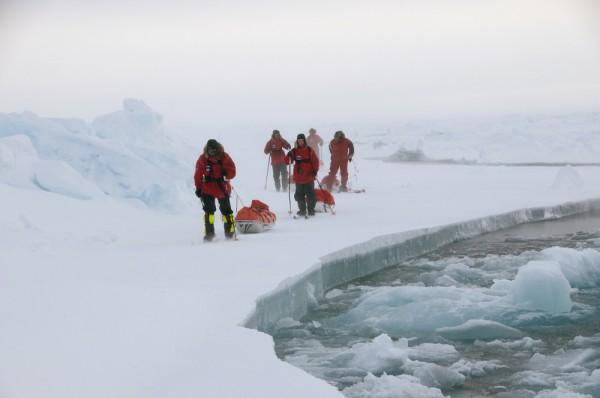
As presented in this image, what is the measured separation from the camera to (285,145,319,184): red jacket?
1352cm

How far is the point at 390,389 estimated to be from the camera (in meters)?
5.83

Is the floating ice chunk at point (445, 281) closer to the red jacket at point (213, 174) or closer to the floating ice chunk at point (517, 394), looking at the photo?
the red jacket at point (213, 174)

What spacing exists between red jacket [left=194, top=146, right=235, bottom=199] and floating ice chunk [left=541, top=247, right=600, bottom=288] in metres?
4.37

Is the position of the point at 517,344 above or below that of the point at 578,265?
below

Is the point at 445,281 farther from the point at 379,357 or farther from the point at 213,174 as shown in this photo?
the point at 213,174

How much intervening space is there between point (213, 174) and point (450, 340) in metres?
4.72

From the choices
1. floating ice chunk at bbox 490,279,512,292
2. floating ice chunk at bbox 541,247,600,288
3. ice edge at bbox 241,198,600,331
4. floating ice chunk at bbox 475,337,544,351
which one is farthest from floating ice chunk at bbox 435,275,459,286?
floating ice chunk at bbox 475,337,544,351

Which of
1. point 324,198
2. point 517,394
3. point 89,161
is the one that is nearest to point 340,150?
point 324,198

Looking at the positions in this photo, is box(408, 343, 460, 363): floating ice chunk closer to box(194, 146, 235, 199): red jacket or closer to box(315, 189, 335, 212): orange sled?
box(194, 146, 235, 199): red jacket

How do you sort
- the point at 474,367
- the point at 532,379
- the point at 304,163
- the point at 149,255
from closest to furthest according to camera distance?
the point at 532,379, the point at 474,367, the point at 149,255, the point at 304,163

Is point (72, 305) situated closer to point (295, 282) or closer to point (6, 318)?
point (6, 318)

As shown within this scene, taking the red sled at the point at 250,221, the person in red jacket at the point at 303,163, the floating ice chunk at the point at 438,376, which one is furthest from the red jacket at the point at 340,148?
the floating ice chunk at the point at 438,376

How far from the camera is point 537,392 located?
591 centimetres

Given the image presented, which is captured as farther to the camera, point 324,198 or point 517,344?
point 324,198
